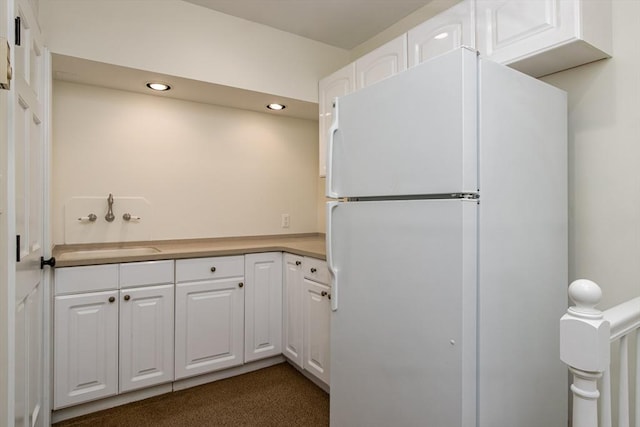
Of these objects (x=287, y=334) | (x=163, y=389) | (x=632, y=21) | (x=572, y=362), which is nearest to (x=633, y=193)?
(x=632, y=21)

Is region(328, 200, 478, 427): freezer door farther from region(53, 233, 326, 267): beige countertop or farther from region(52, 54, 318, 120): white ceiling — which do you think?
region(52, 54, 318, 120): white ceiling

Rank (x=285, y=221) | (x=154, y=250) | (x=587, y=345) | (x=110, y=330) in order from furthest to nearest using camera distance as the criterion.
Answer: (x=285, y=221) < (x=154, y=250) < (x=110, y=330) < (x=587, y=345)

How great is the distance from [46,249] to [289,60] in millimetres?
1962

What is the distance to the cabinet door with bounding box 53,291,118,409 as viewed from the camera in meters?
1.92

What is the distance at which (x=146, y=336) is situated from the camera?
2.15 meters

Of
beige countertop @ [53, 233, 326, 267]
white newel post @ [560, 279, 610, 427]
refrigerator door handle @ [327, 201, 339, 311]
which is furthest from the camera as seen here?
beige countertop @ [53, 233, 326, 267]

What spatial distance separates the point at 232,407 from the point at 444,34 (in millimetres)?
2377

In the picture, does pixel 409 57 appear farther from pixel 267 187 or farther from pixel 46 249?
pixel 46 249

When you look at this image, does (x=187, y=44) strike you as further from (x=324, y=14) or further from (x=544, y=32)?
(x=544, y=32)

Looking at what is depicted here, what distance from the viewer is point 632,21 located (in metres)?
1.51

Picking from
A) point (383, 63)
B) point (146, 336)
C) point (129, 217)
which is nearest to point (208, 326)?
point (146, 336)

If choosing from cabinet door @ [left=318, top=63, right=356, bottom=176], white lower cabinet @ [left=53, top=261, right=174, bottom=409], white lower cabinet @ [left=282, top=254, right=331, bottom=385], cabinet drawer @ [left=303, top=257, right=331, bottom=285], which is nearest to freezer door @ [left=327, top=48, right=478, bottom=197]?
cabinet drawer @ [left=303, top=257, right=331, bottom=285]

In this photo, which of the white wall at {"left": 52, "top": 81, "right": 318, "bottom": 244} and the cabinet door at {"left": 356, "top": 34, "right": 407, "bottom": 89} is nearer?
the cabinet door at {"left": 356, "top": 34, "right": 407, "bottom": 89}

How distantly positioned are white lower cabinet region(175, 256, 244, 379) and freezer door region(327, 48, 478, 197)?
3.58 ft
